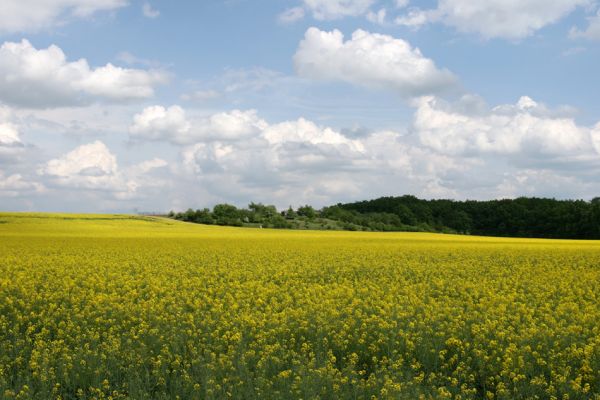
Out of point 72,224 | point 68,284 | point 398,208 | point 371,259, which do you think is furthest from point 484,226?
point 68,284

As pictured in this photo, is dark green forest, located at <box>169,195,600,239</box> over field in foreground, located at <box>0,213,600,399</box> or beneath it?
over

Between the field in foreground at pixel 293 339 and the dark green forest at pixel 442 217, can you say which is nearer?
the field in foreground at pixel 293 339

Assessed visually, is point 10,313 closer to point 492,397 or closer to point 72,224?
point 492,397

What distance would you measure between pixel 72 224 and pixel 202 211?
3655 cm

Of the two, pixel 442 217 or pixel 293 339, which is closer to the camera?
pixel 293 339

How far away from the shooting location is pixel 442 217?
131500 millimetres

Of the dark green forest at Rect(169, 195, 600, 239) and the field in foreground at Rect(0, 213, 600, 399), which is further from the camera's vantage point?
the dark green forest at Rect(169, 195, 600, 239)

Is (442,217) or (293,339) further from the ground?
(442,217)

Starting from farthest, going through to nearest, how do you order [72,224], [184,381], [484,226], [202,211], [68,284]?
1. [484,226]
2. [202,211]
3. [72,224]
4. [68,284]
5. [184,381]

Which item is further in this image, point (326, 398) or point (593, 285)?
point (593, 285)

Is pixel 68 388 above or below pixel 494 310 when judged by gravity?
below

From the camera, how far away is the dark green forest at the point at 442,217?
99.5 m

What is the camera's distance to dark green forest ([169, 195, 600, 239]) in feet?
326

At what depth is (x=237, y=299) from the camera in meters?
15.0
